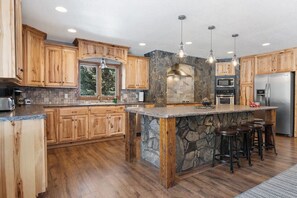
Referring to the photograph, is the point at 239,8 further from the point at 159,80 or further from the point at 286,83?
the point at 286,83

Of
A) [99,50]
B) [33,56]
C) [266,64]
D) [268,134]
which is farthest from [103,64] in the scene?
[266,64]

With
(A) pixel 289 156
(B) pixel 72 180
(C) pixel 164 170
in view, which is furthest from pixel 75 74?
(A) pixel 289 156

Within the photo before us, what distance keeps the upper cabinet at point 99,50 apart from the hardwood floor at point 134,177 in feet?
7.96

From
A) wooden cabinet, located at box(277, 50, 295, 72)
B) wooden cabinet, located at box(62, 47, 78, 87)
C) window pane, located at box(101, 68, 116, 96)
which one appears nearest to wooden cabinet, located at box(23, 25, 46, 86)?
Result: wooden cabinet, located at box(62, 47, 78, 87)

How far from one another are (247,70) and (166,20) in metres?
4.16

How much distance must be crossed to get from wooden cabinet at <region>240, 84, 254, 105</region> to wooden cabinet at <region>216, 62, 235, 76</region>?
64 cm

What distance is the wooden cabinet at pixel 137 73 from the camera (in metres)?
5.10

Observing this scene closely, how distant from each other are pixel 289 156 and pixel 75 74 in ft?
16.3

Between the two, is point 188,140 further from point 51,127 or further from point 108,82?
point 108,82

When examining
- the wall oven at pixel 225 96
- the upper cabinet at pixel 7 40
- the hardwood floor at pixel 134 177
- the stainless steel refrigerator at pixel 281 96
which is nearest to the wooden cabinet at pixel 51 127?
the hardwood floor at pixel 134 177

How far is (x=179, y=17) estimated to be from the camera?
2949 mm

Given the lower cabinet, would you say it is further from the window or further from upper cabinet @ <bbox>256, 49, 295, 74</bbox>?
upper cabinet @ <bbox>256, 49, 295, 74</bbox>

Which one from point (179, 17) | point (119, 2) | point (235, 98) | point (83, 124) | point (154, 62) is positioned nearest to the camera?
point (119, 2)

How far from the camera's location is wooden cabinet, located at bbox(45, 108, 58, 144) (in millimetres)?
3646
